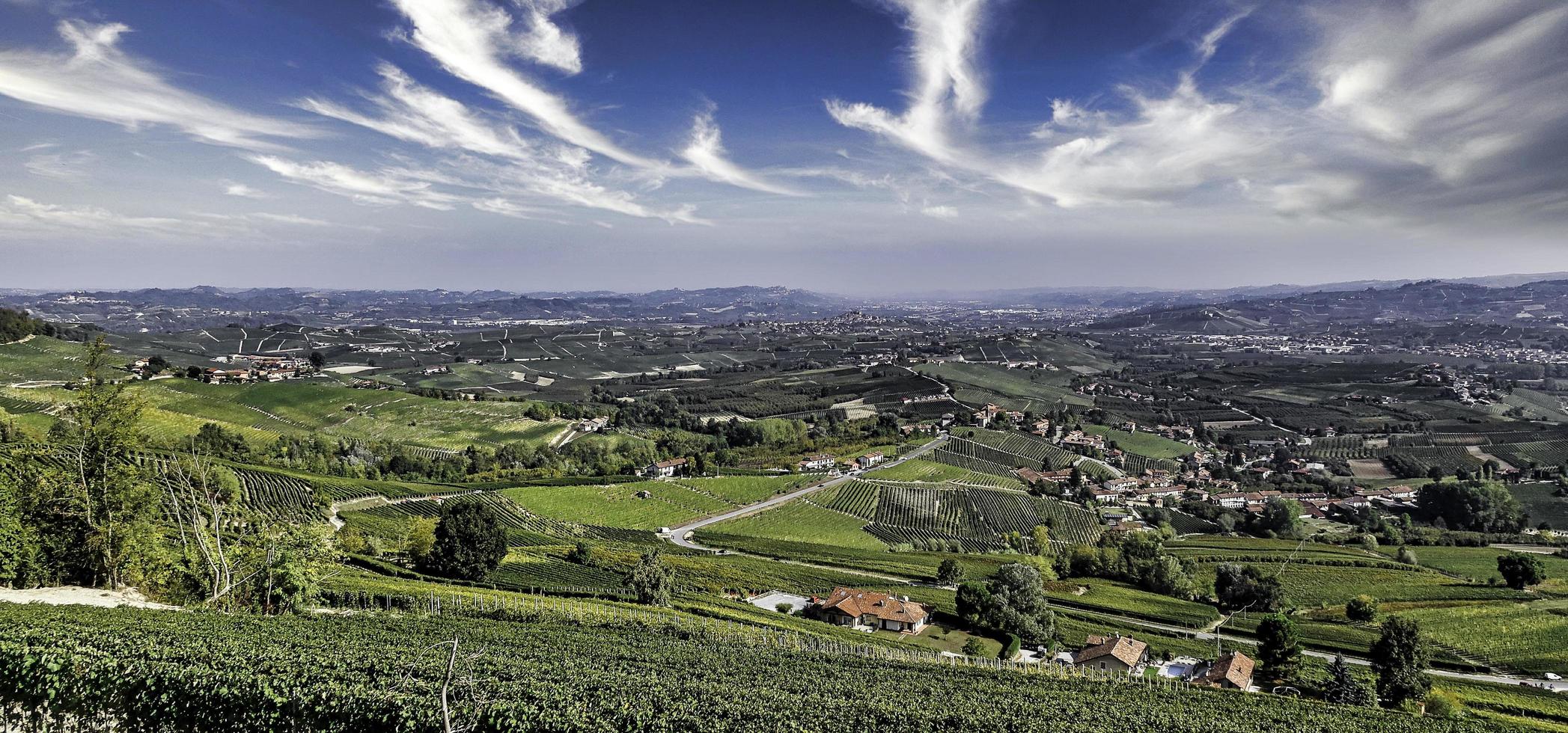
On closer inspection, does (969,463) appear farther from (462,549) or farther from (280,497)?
(280,497)

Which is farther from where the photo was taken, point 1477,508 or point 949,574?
point 1477,508

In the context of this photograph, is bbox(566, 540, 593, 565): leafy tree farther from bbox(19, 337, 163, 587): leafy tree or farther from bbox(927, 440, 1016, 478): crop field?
bbox(927, 440, 1016, 478): crop field

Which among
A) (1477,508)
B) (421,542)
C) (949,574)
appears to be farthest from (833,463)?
(1477,508)

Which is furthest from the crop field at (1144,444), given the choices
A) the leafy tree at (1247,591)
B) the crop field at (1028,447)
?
the leafy tree at (1247,591)

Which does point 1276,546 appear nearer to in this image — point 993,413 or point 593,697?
point 993,413

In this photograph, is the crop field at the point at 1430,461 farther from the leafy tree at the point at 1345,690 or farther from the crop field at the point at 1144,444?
the leafy tree at the point at 1345,690

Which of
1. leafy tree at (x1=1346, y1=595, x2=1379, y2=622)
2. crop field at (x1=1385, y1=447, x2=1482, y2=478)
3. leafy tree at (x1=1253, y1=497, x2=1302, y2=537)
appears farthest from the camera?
crop field at (x1=1385, y1=447, x2=1482, y2=478)

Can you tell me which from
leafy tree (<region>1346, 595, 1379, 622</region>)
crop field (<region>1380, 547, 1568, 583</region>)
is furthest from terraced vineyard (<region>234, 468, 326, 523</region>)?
crop field (<region>1380, 547, 1568, 583</region>)
